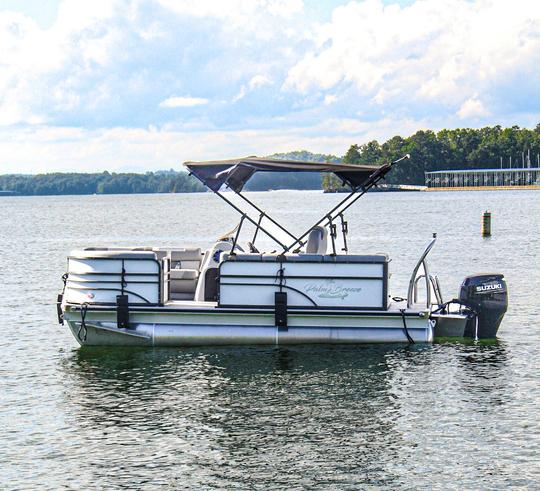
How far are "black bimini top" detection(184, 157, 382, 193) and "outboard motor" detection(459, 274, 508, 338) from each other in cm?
293

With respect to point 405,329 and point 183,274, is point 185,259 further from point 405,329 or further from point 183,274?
point 405,329

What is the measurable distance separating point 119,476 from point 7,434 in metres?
2.71

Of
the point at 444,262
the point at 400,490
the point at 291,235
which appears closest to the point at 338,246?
the point at 291,235

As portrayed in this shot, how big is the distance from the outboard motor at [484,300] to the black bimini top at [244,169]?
2932mm

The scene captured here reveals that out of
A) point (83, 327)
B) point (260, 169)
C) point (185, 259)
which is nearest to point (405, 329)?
point (260, 169)

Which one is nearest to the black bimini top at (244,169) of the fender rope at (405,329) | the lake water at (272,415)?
the lake water at (272,415)

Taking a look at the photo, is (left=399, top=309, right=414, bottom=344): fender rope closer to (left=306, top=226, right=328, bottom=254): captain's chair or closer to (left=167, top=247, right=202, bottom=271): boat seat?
(left=306, top=226, right=328, bottom=254): captain's chair

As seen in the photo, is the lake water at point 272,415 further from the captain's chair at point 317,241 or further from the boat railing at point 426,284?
the boat railing at point 426,284

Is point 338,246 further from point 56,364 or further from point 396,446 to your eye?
point 396,446

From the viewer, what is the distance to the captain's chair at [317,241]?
62.4 ft

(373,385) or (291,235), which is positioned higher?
(291,235)

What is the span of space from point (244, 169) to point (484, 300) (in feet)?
17.7

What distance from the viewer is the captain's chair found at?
1902 centimetres

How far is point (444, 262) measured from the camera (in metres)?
41.8
